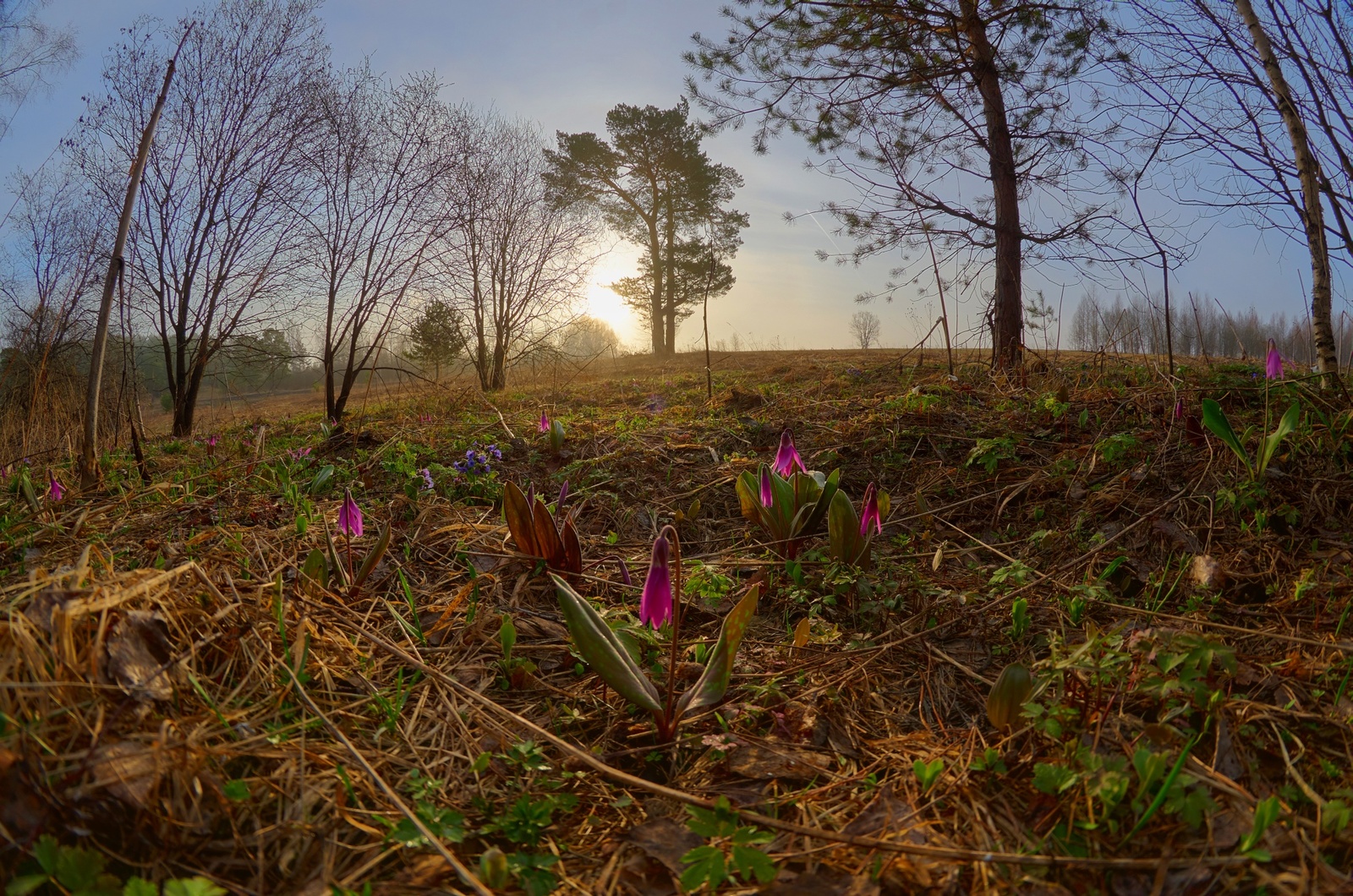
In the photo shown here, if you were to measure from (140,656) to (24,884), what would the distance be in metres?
0.41

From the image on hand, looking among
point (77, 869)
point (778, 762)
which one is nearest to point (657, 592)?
point (778, 762)

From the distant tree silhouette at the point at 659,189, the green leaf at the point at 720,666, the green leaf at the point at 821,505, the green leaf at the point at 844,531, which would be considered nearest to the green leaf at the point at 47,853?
the green leaf at the point at 720,666

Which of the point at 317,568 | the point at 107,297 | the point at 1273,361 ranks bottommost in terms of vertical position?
the point at 317,568

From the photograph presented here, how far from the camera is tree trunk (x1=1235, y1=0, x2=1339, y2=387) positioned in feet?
11.1

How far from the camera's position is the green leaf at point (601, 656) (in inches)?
56.6

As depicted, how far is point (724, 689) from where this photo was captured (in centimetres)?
148

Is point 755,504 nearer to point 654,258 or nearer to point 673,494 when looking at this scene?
point 673,494

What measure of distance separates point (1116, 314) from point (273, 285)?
1113cm

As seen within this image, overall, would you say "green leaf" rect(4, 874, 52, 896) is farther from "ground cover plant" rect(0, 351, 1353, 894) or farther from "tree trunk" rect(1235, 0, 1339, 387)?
"tree trunk" rect(1235, 0, 1339, 387)

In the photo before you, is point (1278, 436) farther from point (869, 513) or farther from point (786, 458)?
point (786, 458)

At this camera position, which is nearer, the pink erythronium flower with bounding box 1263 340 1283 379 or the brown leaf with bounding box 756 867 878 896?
the brown leaf with bounding box 756 867 878 896

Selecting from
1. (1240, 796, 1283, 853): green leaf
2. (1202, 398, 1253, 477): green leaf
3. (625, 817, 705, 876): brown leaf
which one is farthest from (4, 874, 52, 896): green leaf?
(1202, 398, 1253, 477): green leaf

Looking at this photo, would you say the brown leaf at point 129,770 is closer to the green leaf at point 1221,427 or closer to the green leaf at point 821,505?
the green leaf at point 821,505

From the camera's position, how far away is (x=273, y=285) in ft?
32.6
